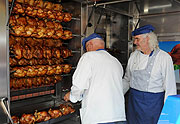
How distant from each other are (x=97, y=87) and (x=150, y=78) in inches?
30.1

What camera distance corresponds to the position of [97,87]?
1.99m

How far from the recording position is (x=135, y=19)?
4117mm

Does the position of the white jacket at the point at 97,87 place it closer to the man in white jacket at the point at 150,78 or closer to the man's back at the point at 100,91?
the man's back at the point at 100,91

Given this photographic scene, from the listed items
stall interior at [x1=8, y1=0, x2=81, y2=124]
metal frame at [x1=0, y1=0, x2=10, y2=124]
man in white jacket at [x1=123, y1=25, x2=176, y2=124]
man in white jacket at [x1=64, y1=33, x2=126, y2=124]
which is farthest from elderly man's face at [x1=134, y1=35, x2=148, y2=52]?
metal frame at [x1=0, y1=0, x2=10, y2=124]

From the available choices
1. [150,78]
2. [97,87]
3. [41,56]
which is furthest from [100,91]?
[41,56]

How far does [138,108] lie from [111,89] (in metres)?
0.68

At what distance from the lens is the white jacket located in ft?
6.40

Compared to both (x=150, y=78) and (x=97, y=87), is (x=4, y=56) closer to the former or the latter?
(x=97, y=87)

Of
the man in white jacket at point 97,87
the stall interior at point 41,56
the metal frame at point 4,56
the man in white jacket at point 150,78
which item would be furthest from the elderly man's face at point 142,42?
the metal frame at point 4,56

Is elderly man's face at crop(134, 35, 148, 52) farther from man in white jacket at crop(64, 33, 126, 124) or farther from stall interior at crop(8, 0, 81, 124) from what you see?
stall interior at crop(8, 0, 81, 124)

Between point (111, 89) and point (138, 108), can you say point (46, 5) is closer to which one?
point (111, 89)

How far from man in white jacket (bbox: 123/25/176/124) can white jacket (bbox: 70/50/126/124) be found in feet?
1.72

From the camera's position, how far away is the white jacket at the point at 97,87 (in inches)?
76.8

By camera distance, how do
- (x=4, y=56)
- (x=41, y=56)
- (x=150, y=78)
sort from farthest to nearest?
(x=41, y=56), (x=150, y=78), (x=4, y=56)
